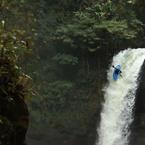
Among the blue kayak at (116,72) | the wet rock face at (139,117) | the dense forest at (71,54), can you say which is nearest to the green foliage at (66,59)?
the dense forest at (71,54)

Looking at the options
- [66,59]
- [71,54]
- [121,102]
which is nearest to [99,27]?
[71,54]

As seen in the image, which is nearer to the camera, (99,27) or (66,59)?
(99,27)

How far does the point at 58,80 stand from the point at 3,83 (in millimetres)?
11487

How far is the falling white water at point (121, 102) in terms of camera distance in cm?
1436

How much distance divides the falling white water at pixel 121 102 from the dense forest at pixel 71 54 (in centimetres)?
31

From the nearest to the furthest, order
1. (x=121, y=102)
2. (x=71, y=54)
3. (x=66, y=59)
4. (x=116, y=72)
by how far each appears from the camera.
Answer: (x=121, y=102) → (x=116, y=72) → (x=66, y=59) → (x=71, y=54)

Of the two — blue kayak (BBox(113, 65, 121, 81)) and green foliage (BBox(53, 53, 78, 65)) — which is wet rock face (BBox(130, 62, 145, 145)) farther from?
green foliage (BBox(53, 53, 78, 65))

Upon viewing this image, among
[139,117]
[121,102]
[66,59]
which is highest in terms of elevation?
[66,59]

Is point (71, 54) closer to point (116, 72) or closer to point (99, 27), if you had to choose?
point (99, 27)

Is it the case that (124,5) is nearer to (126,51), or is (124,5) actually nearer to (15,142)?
(126,51)

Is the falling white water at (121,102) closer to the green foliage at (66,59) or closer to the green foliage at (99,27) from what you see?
the green foliage at (99,27)

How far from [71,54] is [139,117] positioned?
11.6 feet

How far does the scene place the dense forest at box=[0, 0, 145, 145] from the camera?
14.8 metres

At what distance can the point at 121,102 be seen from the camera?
47.9ft
